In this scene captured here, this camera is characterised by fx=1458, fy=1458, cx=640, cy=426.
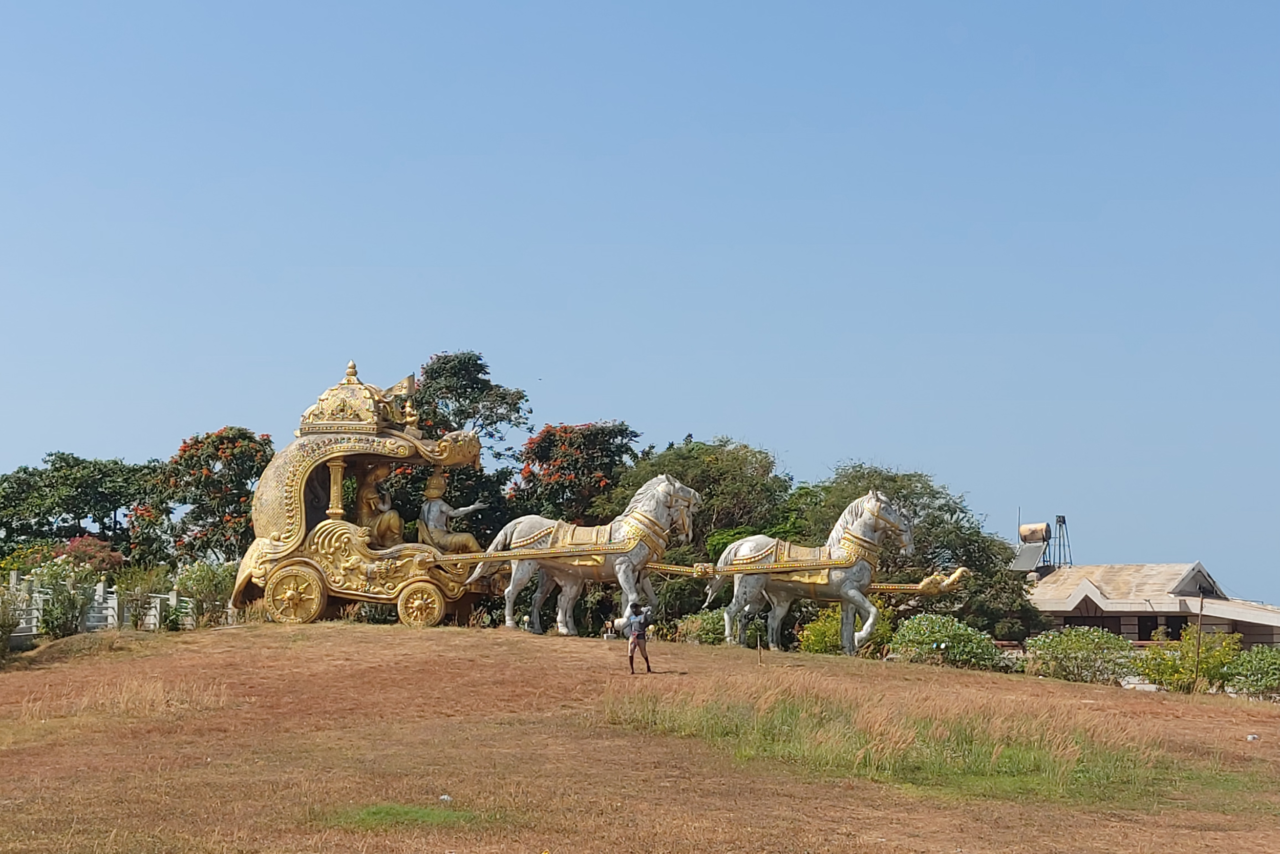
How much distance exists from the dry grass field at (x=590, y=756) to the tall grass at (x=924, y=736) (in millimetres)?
36

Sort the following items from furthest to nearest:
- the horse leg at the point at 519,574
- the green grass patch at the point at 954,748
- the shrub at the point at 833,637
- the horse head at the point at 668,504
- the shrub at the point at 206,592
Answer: the shrub at the point at 833,637 < the shrub at the point at 206,592 < the horse leg at the point at 519,574 < the horse head at the point at 668,504 < the green grass patch at the point at 954,748

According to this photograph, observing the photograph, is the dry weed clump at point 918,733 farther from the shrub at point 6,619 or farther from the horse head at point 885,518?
the shrub at point 6,619

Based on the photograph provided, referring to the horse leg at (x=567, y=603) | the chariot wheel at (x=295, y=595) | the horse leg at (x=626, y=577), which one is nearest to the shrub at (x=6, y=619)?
the chariot wheel at (x=295, y=595)

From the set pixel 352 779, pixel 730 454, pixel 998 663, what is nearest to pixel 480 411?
pixel 730 454

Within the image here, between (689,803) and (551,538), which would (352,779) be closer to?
(689,803)

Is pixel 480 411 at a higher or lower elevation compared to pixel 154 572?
higher

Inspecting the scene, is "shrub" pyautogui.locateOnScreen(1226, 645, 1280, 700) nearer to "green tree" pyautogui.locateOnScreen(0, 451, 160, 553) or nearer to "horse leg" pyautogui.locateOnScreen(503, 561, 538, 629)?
"horse leg" pyautogui.locateOnScreen(503, 561, 538, 629)

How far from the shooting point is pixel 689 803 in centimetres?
1121

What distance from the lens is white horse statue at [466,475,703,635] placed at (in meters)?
21.8

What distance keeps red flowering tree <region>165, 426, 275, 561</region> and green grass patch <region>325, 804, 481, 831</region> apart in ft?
70.6

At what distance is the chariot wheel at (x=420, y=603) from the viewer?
22.5m

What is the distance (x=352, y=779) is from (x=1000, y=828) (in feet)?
16.8

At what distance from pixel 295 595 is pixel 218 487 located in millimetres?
9887

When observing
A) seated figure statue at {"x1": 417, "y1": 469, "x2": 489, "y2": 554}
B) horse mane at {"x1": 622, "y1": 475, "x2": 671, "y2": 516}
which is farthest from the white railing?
horse mane at {"x1": 622, "y1": 475, "x2": 671, "y2": 516}
